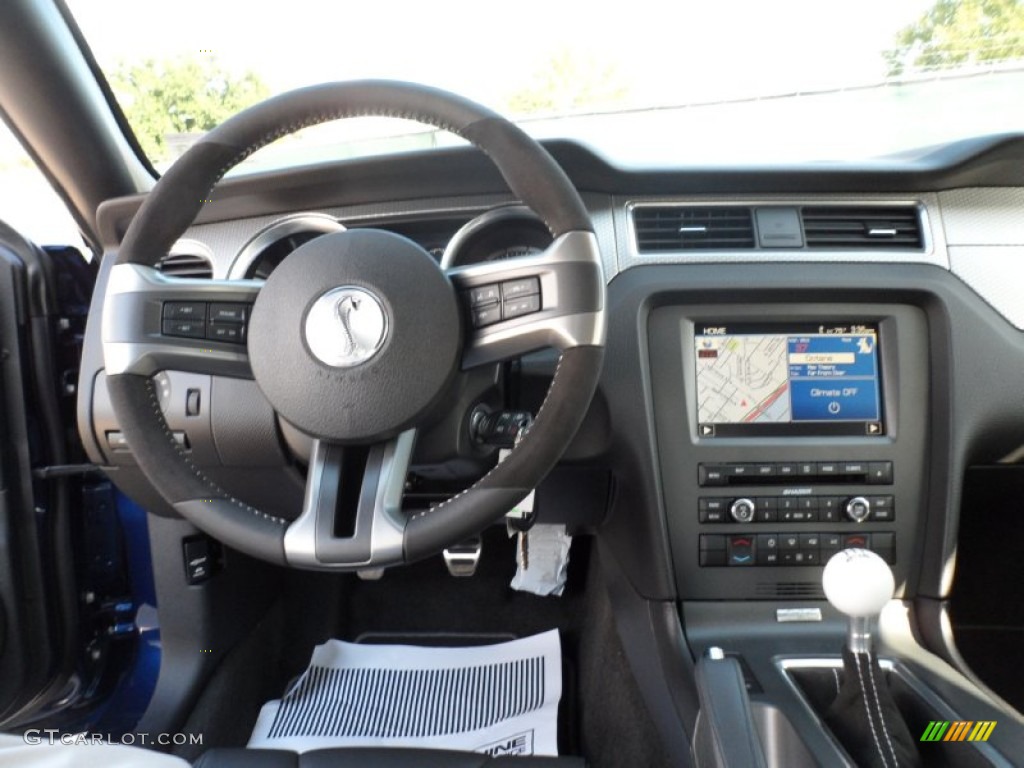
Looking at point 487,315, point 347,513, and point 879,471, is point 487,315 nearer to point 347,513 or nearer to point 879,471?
point 347,513

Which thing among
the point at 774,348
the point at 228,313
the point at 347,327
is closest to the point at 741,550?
the point at 774,348

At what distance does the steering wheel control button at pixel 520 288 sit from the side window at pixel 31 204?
1.07 meters

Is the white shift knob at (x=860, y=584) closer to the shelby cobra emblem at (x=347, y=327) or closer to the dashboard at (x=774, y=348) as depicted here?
the dashboard at (x=774, y=348)

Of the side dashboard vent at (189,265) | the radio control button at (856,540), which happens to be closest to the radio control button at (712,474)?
the radio control button at (856,540)

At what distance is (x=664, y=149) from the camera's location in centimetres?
134

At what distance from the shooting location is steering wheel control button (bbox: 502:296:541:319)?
0.87 metres

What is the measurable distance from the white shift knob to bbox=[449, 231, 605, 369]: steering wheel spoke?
42cm

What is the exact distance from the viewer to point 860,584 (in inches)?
37.0

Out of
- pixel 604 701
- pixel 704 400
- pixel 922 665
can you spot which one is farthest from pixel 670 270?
pixel 604 701

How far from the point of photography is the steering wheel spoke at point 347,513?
858 millimetres

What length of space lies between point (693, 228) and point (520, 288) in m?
0.50

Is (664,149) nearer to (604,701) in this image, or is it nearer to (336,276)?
(336,276)

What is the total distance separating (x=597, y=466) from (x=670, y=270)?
34 centimetres

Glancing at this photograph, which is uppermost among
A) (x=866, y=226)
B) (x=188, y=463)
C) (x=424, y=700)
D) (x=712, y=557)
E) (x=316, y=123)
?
(x=316, y=123)
